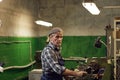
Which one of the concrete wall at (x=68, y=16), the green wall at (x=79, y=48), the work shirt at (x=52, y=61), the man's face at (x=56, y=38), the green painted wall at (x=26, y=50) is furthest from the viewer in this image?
the green wall at (x=79, y=48)

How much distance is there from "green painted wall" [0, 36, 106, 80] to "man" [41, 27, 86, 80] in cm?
218

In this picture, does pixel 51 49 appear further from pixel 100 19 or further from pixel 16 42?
pixel 100 19

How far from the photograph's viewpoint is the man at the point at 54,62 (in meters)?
3.31

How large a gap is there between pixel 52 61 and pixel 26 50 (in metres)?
3.72

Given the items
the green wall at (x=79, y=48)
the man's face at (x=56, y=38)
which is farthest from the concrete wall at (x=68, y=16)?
the man's face at (x=56, y=38)

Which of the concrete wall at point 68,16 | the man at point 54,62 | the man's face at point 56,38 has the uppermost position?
the concrete wall at point 68,16

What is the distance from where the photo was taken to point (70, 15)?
8125 mm

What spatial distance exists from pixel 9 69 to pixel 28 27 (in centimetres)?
184

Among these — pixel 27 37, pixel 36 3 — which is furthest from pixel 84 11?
pixel 27 37

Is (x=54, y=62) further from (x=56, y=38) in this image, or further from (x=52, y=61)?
(x=56, y=38)

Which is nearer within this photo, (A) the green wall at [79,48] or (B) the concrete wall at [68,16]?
(B) the concrete wall at [68,16]

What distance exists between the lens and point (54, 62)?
10.9ft

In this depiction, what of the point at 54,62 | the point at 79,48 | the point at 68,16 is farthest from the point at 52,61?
the point at 68,16

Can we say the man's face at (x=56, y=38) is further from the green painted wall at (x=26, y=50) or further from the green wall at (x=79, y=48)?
the green wall at (x=79, y=48)
